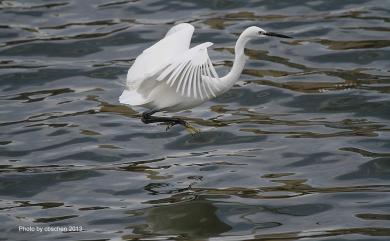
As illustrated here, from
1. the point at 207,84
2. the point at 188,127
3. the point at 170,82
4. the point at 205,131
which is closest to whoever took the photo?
the point at 170,82

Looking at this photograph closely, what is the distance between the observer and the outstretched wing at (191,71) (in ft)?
37.0

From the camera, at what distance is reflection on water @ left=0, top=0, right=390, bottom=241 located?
1135 cm

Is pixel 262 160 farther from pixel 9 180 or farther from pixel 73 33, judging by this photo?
pixel 73 33

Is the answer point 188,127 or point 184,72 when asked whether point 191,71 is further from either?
point 188,127

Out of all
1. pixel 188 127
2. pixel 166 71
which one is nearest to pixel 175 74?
pixel 166 71

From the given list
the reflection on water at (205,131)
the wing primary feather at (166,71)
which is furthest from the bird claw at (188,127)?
the wing primary feather at (166,71)

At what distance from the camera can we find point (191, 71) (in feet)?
37.1

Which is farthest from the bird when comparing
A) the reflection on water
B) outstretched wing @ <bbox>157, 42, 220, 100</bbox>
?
the reflection on water

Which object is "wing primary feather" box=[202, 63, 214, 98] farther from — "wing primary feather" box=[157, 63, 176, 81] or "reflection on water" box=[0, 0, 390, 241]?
"reflection on water" box=[0, 0, 390, 241]

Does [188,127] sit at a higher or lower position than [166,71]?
lower

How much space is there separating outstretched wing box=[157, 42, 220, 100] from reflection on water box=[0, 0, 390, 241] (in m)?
1.26

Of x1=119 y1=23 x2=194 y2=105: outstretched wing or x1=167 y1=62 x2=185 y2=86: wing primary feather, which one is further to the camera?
x1=119 y1=23 x2=194 y2=105: outstretched wing

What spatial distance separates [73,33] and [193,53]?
682cm

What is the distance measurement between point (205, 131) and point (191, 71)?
3.01 metres
